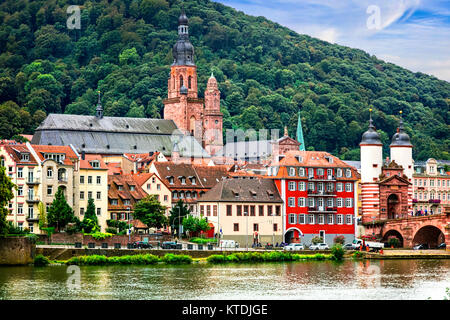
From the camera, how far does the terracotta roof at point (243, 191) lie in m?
139

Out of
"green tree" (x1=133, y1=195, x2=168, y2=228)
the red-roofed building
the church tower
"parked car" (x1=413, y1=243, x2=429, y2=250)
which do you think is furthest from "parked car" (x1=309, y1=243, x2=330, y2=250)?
the church tower

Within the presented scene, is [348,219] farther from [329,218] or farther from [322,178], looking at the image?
[322,178]

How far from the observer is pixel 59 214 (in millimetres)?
125938

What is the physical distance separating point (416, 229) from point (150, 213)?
33055 millimetres

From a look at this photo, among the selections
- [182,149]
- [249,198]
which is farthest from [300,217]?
[182,149]

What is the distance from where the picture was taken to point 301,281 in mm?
96000

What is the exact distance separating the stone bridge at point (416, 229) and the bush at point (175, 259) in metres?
35.5

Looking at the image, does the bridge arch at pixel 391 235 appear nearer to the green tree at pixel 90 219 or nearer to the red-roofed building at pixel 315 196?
the red-roofed building at pixel 315 196

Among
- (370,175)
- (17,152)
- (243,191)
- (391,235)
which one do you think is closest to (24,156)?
(17,152)

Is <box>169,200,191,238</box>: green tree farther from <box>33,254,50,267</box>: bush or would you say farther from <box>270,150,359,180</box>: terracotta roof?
<box>33,254,50,267</box>: bush

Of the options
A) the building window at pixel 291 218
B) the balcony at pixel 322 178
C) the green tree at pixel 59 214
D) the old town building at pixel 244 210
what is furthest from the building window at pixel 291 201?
the green tree at pixel 59 214

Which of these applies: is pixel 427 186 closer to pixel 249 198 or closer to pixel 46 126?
pixel 249 198
